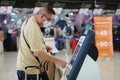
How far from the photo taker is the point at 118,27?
16.7 m

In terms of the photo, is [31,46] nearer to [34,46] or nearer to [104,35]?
[34,46]

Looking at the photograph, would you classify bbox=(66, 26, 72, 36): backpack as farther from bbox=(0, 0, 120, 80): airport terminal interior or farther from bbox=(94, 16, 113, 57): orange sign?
bbox=(94, 16, 113, 57): orange sign

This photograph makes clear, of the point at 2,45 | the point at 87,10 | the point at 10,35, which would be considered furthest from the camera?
the point at 87,10

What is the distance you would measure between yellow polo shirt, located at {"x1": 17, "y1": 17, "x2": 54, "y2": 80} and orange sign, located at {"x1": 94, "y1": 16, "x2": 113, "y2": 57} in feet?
28.0

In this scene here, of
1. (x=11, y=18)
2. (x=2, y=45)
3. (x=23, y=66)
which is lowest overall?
(x=2, y=45)

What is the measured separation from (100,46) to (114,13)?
9.78 metres

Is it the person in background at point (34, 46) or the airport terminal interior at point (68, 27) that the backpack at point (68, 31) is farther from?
the person in background at point (34, 46)

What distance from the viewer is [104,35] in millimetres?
11586

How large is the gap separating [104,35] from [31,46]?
29.1 ft

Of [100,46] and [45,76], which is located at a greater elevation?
[45,76]

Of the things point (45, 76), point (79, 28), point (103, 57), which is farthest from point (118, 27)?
point (45, 76)

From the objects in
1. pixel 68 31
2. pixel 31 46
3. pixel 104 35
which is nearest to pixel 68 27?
pixel 68 31

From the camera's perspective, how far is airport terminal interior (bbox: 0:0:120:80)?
10952 mm

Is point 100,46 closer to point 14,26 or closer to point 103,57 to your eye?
point 103,57
